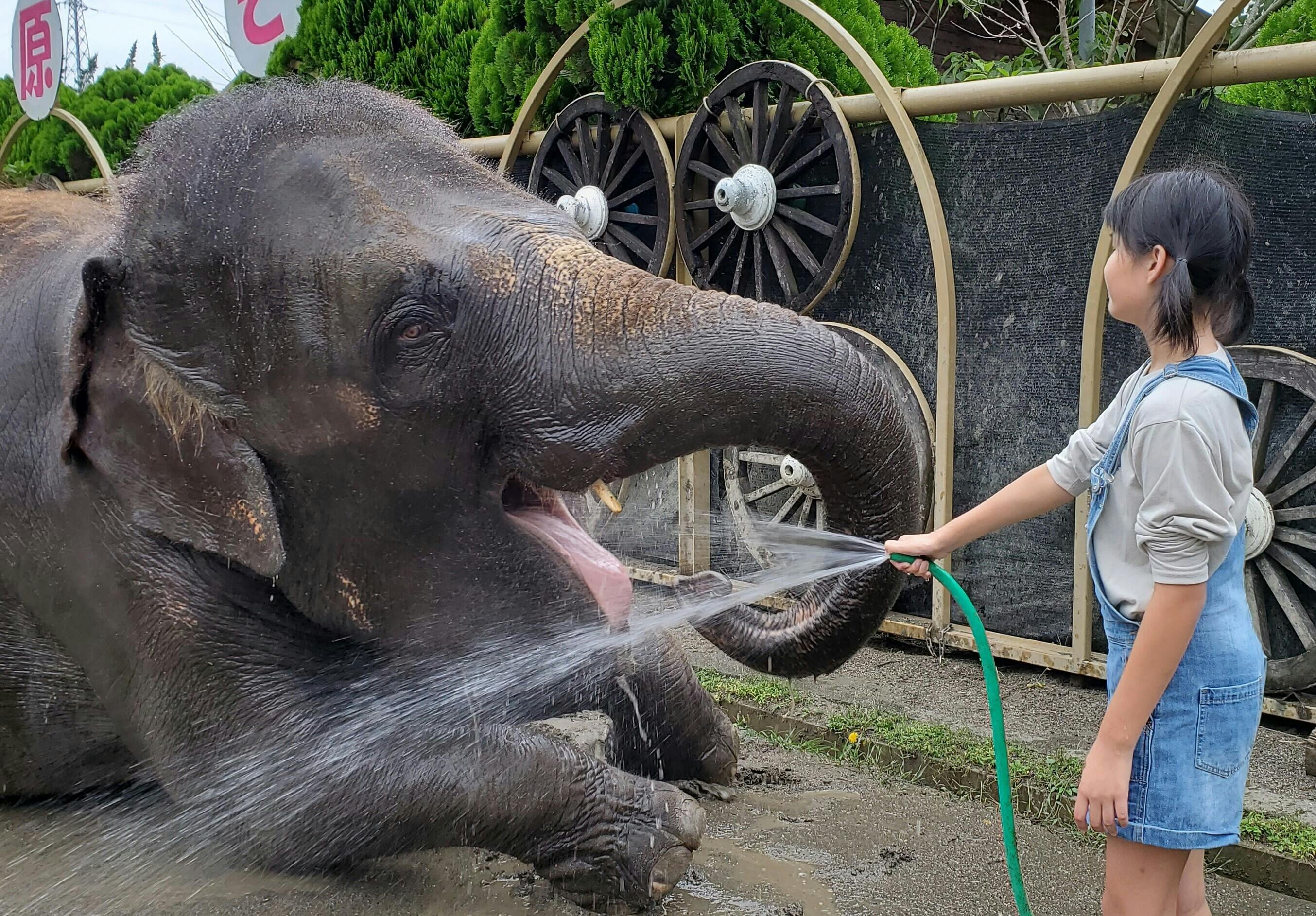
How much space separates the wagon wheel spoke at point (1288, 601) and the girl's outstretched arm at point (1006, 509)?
5.39 feet

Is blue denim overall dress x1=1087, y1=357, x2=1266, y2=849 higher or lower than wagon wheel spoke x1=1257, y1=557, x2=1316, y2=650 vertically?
higher

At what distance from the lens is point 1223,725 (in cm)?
206

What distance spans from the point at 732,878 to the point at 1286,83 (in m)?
3.66

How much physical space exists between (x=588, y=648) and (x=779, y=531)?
209cm

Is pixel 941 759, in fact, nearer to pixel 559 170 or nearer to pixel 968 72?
pixel 559 170

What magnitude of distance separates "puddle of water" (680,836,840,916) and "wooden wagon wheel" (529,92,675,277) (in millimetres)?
2676

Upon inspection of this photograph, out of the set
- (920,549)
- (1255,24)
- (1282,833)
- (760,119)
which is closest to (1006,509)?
(920,549)

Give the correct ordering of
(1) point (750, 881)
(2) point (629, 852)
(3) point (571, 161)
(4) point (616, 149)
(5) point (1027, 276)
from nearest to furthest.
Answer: (2) point (629, 852), (1) point (750, 881), (5) point (1027, 276), (4) point (616, 149), (3) point (571, 161)

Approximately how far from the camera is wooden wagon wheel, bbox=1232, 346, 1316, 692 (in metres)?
3.65

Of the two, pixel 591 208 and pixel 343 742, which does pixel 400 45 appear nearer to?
pixel 591 208

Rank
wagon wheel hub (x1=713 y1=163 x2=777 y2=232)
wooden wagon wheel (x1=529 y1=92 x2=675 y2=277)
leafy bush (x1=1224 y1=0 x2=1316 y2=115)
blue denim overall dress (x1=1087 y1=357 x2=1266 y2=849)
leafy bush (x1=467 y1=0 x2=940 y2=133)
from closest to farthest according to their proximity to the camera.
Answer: blue denim overall dress (x1=1087 y1=357 x2=1266 y2=849) < leafy bush (x1=1224 y1=0 x2=1316 y2=115) < wagon wheel hub (x1=713 y1=163 x2=777 y2=232) < leafy bush (x1=467 y1=0 x2=940 y2=133) < wooden wagon wheel (x1=529 y1=92 x2=675 y2=277)

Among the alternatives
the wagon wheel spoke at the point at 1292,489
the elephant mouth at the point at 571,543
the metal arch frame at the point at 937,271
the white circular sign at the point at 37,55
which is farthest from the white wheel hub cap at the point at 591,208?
the white circular sign at the point at 37,55

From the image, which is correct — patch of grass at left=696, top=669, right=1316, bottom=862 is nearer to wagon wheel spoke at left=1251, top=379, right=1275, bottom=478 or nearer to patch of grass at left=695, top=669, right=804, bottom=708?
patch of grass at left=695, top=669, right=804, bottom=708

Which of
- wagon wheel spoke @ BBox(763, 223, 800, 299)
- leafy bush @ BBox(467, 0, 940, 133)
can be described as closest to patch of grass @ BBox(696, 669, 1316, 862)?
wagon wheel spoke @ BBox(763, 223, 800, 299)
